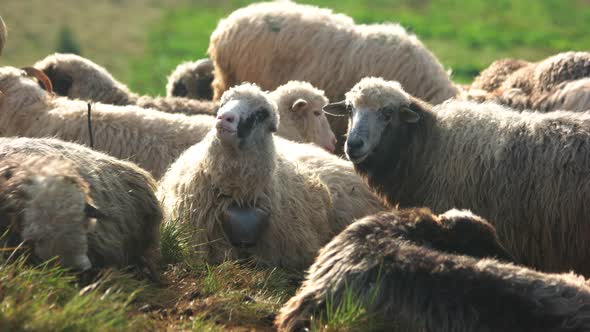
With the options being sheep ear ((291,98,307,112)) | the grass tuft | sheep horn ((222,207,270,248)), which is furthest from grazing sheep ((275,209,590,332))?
sheep ear ((291,98,307,112))

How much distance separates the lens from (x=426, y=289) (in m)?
4.47

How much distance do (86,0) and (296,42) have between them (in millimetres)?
30559

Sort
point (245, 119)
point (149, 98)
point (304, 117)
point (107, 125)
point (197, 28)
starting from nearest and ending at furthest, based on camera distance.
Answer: point (245, 119) → point (107, 125) → point (304, 117) → point (149, 98) → point (197, 28)

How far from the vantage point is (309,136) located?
8836 mm

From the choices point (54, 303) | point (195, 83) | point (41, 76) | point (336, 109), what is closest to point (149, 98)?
point (41, 76)

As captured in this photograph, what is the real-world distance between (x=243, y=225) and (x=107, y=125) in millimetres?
2077

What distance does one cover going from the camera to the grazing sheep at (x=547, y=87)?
8797 millimetres

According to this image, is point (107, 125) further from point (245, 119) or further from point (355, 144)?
point (355, 144)

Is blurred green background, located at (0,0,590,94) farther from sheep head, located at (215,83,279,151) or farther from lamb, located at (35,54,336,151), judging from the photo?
sheep head, located at (215,83,279,151)

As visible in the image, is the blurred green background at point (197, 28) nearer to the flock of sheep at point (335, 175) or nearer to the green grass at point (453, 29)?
the green grass at point (453, 29)

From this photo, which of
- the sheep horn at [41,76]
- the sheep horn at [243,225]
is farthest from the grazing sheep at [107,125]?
the sheep horn at [243,225]

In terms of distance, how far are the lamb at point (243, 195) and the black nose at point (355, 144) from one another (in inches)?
19.4

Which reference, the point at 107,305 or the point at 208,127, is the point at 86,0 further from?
the point at 107,305

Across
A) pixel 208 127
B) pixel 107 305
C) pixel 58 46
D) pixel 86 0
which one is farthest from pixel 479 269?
pixel 86 0
